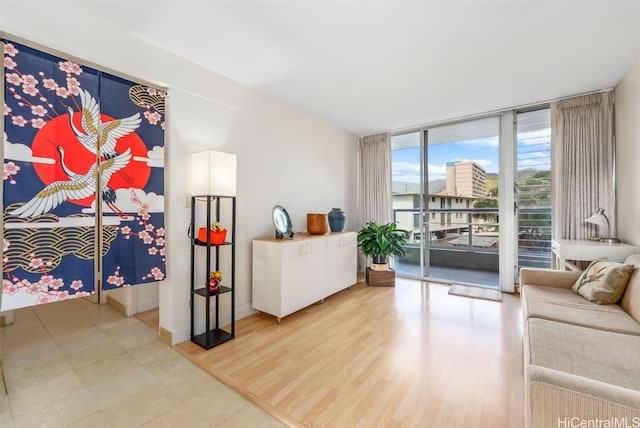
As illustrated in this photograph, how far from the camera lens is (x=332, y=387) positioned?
175 cm

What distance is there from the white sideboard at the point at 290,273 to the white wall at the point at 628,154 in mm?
2988

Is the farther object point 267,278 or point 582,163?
point 582,163

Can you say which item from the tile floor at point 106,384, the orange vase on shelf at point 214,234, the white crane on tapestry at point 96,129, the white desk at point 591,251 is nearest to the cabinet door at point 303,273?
the orange vase on shelf at point 214,234

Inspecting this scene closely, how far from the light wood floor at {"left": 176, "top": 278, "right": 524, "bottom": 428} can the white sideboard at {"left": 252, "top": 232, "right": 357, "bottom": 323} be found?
0.19 meters

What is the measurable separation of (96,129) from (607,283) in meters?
3.94

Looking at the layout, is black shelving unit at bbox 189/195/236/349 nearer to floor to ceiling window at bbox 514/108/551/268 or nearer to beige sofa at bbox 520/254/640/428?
beige sofa at bbox 520/254/640/428

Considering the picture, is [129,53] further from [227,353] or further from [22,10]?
[227,353]

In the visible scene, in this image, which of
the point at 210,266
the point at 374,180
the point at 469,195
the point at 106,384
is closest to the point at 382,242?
the point at 374,180

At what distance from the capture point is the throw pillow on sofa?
195cm

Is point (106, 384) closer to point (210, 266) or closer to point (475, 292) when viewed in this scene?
point (210, 266)

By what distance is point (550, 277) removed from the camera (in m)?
2.45

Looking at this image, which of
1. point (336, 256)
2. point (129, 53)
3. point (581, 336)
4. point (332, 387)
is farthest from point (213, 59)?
point (581, 336)

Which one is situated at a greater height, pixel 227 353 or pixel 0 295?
pixel 0 295

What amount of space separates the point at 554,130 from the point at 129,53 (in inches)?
178
